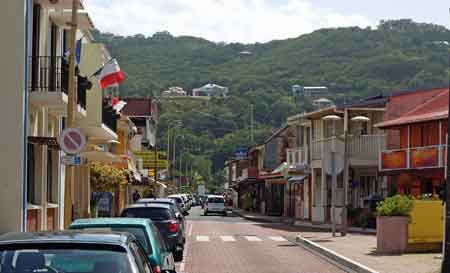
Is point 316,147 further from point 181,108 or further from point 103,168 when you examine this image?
point 181,108

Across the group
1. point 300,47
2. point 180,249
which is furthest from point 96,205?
point 300,47

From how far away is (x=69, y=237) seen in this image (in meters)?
7.82

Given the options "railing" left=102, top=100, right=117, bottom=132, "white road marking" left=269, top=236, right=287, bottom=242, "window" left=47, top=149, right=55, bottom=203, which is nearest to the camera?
"window" left=47, top=149, right=55, bottom=203

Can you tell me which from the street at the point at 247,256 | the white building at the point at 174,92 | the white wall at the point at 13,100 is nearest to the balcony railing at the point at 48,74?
the white wall at the point at 13,100

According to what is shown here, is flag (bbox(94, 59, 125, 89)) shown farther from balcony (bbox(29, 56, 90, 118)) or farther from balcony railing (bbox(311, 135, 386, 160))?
balcony railing (bbox(311, 135, 386, 160))

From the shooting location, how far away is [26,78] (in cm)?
2195

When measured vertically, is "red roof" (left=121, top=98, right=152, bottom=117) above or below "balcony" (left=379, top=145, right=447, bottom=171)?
above

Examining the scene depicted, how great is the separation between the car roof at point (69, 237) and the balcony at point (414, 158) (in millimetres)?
33631

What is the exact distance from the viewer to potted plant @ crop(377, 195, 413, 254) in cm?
2608

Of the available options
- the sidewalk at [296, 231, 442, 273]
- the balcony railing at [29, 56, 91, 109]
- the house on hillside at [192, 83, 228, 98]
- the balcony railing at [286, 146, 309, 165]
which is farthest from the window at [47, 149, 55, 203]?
the house on hillside at [192, 83, 228, 98]

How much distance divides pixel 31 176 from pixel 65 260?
1964cm

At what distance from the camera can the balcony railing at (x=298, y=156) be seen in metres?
58.7

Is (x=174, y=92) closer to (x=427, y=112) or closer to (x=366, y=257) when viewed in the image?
(x=427, y=112)

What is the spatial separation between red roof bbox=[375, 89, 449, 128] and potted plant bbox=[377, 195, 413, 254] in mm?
16296
